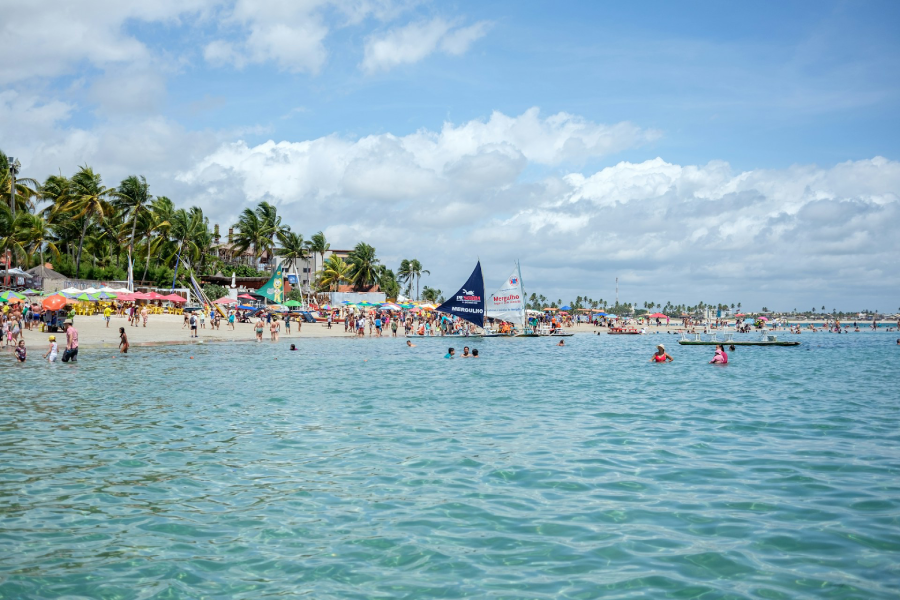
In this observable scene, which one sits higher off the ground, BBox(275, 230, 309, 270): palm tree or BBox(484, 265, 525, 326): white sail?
BBox(275, 230, 309, 270): palm tree

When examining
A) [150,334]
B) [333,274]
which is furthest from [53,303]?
[333,274]

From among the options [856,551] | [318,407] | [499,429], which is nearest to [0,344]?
[318,407]

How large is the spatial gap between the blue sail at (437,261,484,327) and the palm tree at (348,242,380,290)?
57384mm

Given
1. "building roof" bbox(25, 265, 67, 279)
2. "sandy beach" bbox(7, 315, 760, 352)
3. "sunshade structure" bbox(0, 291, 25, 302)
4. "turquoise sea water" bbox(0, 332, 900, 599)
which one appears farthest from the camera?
"building roof" bbox(25, 265, 67, 279)

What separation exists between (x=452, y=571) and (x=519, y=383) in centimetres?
1717

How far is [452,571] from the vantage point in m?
6.29

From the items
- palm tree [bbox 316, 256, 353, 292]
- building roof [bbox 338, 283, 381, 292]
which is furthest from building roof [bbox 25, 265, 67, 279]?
building roof [bbox 338, 283, 381, 292]

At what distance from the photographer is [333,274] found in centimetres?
10338

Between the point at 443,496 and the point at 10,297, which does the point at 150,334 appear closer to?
the point at 10,297

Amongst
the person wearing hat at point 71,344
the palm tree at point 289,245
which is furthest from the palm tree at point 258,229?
the person wearing hat at point 71,344

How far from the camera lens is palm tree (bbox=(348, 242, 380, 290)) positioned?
10712 centimetres

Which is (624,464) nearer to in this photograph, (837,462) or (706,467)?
(706,467)

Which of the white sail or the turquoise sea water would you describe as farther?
the white sail

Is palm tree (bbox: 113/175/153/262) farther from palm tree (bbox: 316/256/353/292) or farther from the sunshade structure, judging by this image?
palm tree (bbox: 316/256/353/292)
